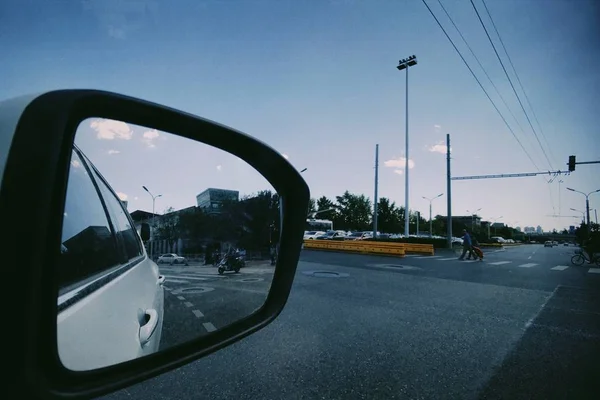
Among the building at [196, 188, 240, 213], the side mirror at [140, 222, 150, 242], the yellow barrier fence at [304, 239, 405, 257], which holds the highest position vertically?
the building at [196, 188, 240, 213]

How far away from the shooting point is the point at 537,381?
Answer: 313 centimetres

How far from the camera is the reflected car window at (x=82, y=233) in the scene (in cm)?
74

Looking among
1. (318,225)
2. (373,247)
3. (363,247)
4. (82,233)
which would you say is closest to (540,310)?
(82,233)

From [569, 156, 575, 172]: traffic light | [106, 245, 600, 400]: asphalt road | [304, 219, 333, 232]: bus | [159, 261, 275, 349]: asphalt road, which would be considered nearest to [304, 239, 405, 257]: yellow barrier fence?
[106, 245, 600, 400]: asphalt road

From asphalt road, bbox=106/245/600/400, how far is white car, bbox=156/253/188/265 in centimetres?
211

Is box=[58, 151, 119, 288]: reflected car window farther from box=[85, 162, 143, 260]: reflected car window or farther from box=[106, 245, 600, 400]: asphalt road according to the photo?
box=[106, 245, 600, 400]: asphalt road

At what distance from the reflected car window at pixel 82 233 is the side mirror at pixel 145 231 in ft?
0.45

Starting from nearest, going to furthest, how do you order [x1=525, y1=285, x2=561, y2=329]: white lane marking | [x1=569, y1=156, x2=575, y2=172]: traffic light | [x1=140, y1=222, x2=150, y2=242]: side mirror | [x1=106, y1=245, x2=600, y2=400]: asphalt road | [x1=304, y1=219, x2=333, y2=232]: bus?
1. [x1=140, y1=222, x2=150, y2=242]: side mirror
2. [x1=106, y1=245, x2=600, y2=400]: asphalt road
3. [x1=525, y1=285, x2=561, y2=329]: white lane marking
4. [x1=569, y1=156, x2=575, y2=172]: traffic light
5. [x1=304, y1=219, x2=333, y2=232]: bus

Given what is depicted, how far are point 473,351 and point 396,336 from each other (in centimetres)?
91

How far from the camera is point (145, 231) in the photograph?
1461 mm

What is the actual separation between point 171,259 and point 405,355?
135 inches

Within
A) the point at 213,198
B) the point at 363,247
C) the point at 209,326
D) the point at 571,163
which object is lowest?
the point at 363,247

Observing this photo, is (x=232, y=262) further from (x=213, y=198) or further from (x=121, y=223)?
(x=121, y=223)

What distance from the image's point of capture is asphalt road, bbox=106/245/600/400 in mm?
2922
